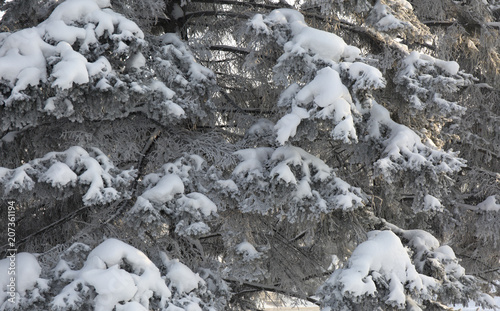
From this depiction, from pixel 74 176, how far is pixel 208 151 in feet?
4.47

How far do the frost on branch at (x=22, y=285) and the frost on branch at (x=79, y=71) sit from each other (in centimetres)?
112

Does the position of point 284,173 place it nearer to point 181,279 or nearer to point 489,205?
point 181,279

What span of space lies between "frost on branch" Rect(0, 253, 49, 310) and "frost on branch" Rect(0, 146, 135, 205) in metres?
0.62

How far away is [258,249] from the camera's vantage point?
5703mm

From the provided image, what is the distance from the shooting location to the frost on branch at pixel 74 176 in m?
4.05

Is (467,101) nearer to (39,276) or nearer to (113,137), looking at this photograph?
(113,137)

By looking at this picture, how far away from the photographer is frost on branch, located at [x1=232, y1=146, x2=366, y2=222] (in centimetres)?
437

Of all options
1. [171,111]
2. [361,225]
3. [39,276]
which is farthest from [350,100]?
[39,276]

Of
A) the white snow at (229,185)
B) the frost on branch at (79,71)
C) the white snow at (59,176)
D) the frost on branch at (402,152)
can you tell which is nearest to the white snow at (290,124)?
the white snow at (229,185)

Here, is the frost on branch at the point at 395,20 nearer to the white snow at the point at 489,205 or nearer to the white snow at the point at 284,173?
the white snow at the point at 284,173

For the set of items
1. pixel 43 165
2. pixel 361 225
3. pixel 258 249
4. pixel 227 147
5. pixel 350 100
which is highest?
pixel 350 100

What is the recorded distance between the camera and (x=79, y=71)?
3904 millimetres

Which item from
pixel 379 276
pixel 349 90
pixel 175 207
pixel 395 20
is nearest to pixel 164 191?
pixel 175 207

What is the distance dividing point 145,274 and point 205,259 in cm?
130
